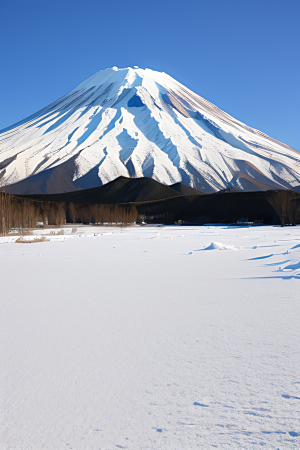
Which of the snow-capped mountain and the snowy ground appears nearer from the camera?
the snowy ground

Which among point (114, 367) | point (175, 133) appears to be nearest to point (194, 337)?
point (114, 367)

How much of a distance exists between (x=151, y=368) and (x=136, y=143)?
161m

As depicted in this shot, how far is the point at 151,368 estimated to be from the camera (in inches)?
123

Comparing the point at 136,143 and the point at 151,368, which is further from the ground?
the point at 136,143

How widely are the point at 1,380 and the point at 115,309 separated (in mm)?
2273

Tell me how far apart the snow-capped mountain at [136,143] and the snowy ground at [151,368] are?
128m

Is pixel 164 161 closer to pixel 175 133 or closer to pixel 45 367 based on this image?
pixel 175 133

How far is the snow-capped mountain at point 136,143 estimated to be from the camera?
142 metres

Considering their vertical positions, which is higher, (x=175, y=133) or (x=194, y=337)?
(x=175, y=133)

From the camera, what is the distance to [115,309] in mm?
5102

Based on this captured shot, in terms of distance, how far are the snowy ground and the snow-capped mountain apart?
128244 mm

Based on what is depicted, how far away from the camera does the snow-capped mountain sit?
142375mm

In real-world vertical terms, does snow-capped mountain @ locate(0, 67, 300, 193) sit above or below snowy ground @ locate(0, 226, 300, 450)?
above

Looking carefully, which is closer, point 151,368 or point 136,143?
point 151,368
